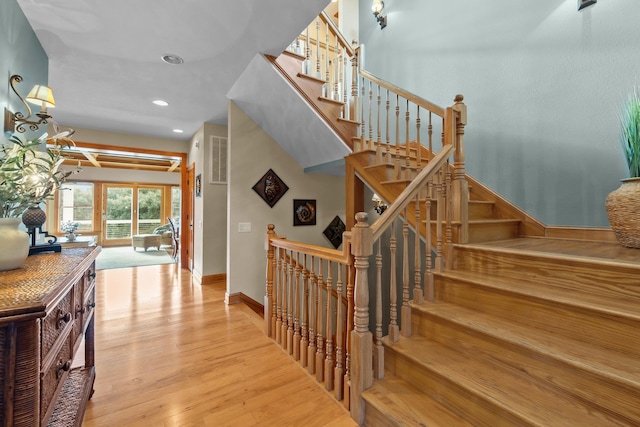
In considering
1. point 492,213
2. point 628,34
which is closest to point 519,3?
point 628,34

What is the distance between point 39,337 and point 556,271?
→ 232cm

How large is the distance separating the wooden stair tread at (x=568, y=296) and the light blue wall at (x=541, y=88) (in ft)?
4.49

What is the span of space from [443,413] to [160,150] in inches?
229

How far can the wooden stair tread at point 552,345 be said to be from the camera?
43.3 inches

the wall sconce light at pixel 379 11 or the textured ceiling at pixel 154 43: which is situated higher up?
the wall sconce light at pixel 379 11

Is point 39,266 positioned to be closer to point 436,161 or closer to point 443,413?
point 443,413

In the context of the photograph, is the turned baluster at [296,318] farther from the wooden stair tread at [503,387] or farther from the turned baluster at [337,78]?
the turned baluster at [337,78]

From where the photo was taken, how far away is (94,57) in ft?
8.39

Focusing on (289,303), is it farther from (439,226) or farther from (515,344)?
(515,344)

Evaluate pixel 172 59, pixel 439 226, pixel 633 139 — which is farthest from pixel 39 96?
pixel 633 139

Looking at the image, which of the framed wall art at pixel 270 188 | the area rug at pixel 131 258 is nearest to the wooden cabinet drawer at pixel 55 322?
the framed wall art at pixel 270 188

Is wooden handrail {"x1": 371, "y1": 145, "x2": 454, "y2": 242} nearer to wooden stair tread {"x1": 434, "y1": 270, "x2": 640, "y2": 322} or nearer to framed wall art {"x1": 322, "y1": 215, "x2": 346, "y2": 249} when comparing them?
wooden stair tread {"x1": 434, "y1": 270, "x2": 640, "y2": 322}

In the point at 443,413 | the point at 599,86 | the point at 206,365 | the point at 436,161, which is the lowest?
the point at 206,365

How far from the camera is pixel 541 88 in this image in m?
2.67
